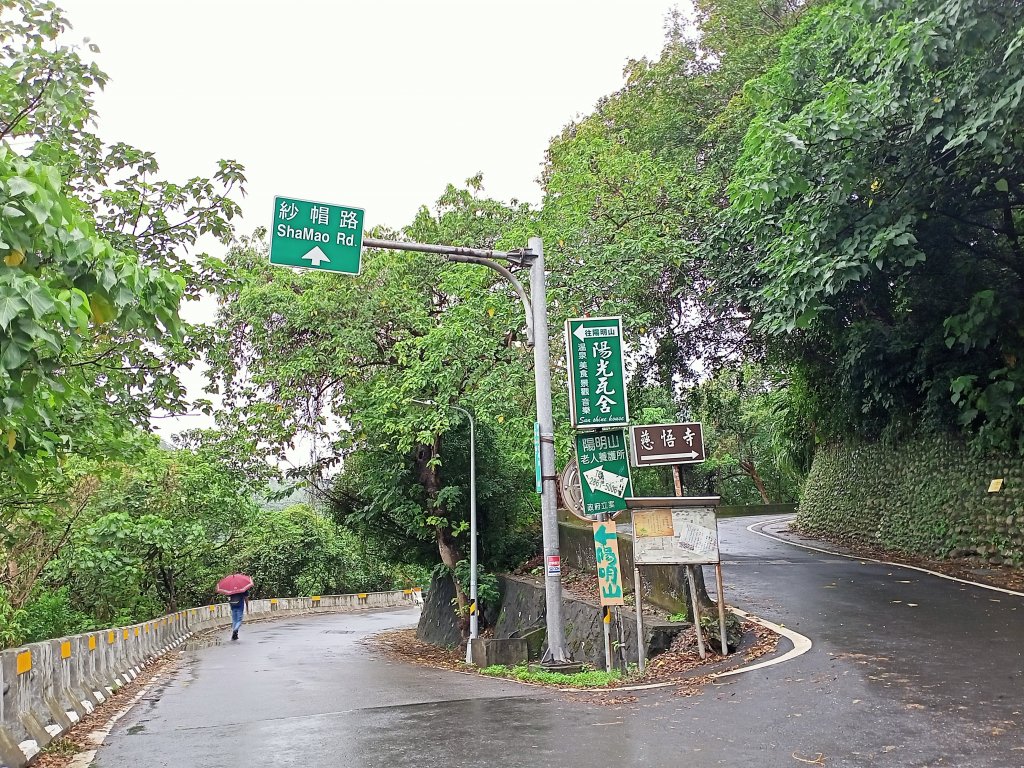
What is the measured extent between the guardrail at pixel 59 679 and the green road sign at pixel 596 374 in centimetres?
642

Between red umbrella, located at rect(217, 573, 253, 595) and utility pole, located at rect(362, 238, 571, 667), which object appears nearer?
Result: utility pole, located at rect(362, 238, 571, 667)

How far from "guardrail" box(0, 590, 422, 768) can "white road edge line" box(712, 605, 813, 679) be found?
6.43 metres

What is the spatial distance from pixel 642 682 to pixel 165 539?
17.8 metres

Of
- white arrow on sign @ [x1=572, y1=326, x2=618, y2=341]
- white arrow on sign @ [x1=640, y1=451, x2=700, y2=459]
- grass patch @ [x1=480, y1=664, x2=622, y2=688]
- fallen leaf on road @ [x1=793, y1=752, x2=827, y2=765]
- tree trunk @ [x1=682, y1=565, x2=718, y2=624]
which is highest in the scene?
white arrow on sign @ [x1=572, y1=326, x2=618, y2=341]

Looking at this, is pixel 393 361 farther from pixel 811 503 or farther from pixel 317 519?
pixel 317 519

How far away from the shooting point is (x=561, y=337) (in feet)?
56.0

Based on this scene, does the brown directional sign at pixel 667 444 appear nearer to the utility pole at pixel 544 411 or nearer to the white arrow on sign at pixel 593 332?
the utility pole at pixel 544 411

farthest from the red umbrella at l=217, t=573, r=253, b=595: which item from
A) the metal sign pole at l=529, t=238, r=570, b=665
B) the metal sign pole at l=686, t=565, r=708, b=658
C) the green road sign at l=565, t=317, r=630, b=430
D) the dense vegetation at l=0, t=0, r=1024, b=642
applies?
the metal sign pole at l=686, t=565, r=708, b=658

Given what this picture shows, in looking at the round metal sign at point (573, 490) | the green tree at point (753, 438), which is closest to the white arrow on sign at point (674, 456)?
the round metal sign at point (573, 490)

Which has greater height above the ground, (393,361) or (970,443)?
(393,361)

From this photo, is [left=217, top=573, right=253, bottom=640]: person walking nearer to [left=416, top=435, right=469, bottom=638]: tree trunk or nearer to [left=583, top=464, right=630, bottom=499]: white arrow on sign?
[left=416, top=435, right=469, bottom=638]: tree trunk

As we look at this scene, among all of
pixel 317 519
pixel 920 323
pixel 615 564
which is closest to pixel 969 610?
pixel 615 564

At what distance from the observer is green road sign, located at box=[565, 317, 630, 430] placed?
1041 centimetres

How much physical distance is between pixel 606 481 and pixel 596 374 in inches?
55.0
